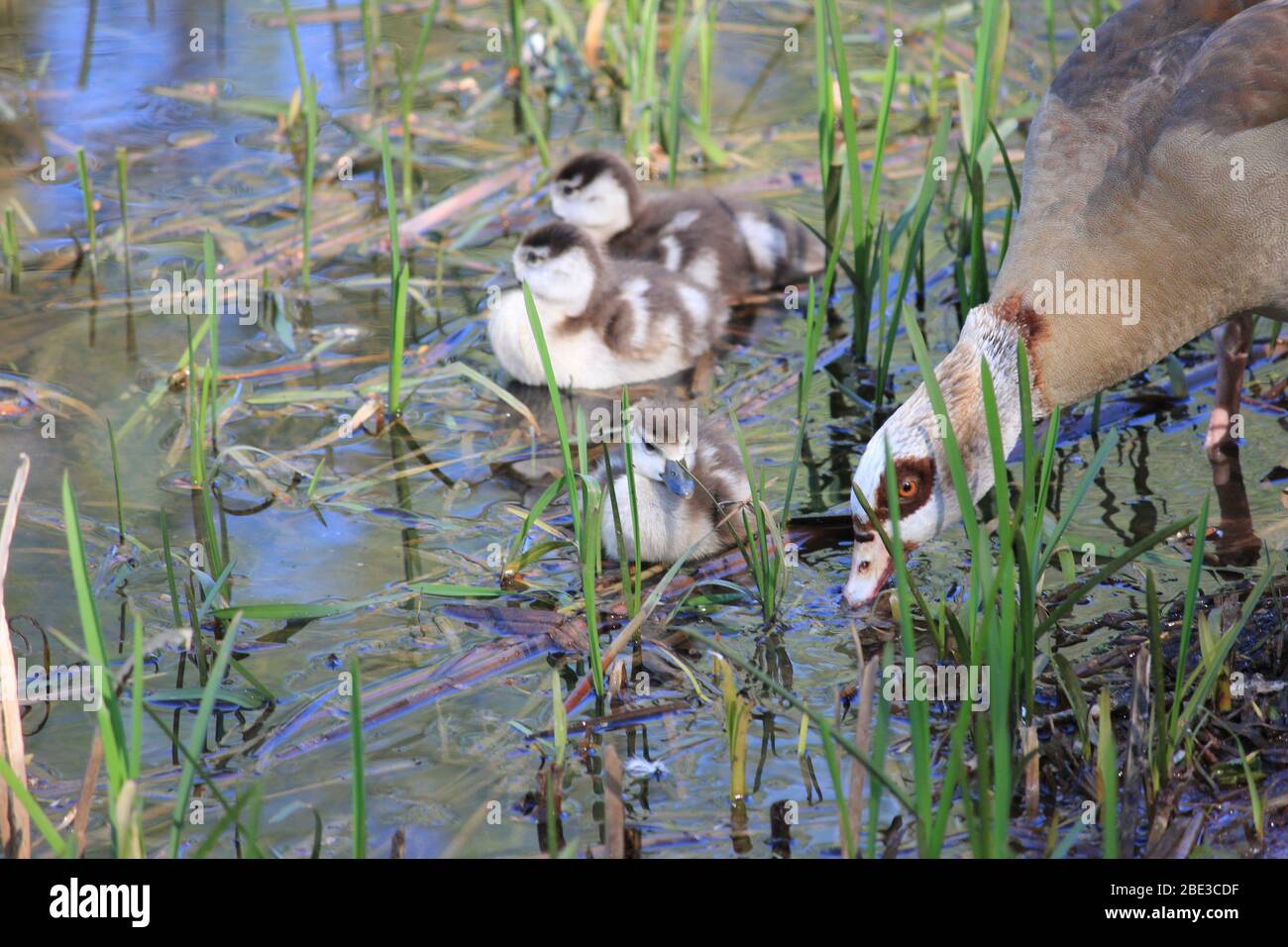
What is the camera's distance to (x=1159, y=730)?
9.04ft

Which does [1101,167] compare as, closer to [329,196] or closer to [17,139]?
[329,196]

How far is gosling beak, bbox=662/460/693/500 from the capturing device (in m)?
3.86

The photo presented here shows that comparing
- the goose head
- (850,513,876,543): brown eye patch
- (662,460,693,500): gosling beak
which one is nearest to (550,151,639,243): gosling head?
(662,460,693,500): gosling beak

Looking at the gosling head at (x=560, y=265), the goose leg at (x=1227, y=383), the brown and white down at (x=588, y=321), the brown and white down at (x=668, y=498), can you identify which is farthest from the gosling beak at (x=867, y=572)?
the gosling head at (x=560, y=265)

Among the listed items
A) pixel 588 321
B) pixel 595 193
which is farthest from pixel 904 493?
pixel 595 193

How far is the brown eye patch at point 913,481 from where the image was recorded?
11.7 feet

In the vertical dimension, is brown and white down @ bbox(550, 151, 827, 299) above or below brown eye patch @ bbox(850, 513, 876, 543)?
above

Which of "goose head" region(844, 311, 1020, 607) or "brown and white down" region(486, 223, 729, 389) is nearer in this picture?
"goose head" region(844, 311, 1020, 607)

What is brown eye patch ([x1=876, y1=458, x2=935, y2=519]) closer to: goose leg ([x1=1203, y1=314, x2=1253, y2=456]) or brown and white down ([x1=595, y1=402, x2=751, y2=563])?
brown and white down ([x1=595, y1=402, x2=751, y2=563])

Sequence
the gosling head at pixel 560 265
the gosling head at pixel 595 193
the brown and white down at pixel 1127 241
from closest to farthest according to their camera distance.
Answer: the brown and white down at pixel 1127 241
the gosling head at pixel 560 265
the gosling head at pixel 595 193

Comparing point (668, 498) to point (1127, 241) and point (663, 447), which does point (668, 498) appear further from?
point (1127, 241)

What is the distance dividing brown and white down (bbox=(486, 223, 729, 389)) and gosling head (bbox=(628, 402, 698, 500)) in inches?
35.9

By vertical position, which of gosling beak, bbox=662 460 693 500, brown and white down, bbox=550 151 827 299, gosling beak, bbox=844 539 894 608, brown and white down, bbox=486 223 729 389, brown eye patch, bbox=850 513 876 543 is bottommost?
gosling beak, bbox=844 539 894 608

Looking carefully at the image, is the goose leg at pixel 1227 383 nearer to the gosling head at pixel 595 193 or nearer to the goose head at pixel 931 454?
the goose head at pixel 931 454
